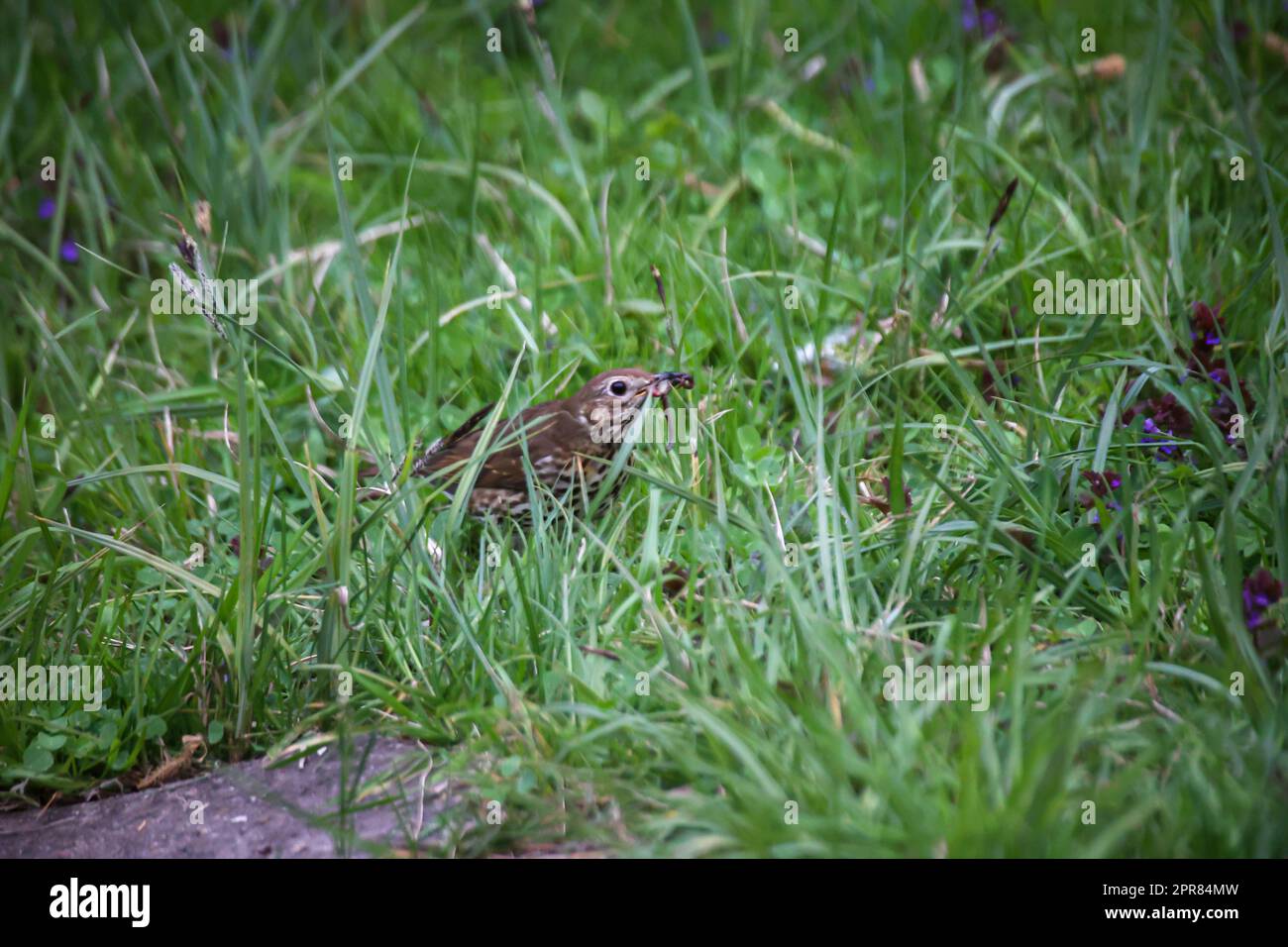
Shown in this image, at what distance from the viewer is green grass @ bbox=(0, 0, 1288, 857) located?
274cm

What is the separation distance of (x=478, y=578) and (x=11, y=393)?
2.52 m

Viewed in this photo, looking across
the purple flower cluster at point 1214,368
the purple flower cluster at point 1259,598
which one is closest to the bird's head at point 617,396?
the purple flower cluster at point 1214,368

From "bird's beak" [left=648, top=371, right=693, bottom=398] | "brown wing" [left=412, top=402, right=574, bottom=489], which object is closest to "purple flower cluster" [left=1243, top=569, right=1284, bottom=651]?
"bird's beak" [left=648, top=371, right=693, bottom=398]

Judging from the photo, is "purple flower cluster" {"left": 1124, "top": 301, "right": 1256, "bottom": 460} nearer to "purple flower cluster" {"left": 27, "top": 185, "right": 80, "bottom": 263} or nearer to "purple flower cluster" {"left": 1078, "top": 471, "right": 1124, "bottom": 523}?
"purple flower cluster" {"left": 1078, "top": 471, "right": 1124, "bottom": 523}

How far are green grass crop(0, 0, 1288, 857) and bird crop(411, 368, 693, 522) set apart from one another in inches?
6.3

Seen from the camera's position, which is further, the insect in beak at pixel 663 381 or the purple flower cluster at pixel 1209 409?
the insect in beak at pixel 663 381

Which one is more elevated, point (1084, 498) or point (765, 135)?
point (765, 135)

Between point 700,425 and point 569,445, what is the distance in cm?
49

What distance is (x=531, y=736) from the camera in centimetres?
293

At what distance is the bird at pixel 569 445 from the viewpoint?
13.7 feet

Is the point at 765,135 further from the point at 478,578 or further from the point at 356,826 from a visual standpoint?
the point at 356,826

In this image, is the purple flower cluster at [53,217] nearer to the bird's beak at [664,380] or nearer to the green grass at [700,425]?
the green grass at [700,425]

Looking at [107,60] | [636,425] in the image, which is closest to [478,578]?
[636,425]

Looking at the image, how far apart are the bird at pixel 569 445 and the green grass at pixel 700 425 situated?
16 cm
